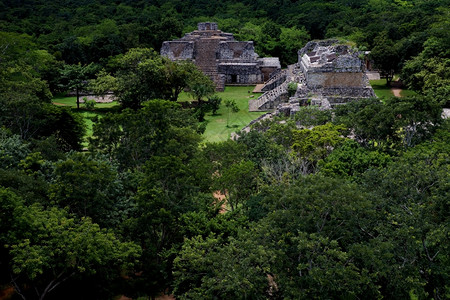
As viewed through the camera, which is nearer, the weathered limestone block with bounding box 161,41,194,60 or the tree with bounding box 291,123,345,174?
the tree with bounding box 291,123,345,174

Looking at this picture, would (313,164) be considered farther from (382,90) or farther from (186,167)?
(382,90)

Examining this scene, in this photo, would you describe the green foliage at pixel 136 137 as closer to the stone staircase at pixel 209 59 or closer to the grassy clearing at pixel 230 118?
the grassy clearing at pixel 230 118

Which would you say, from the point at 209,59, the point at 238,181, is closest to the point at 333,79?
the point at 209,59

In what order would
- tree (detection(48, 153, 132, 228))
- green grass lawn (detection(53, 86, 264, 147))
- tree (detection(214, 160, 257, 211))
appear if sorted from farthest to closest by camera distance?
green grass lawn (detection(53, 86, 264, 147))
tree (detection(214, 160, 257, 211))
tree (detection(48, 153, 132, 228))

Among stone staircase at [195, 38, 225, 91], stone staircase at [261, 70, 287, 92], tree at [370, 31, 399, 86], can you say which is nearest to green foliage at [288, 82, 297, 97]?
stone staircase at [261, 70, 287, 92]

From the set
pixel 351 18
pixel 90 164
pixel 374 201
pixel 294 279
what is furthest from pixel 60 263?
pixel 351 18

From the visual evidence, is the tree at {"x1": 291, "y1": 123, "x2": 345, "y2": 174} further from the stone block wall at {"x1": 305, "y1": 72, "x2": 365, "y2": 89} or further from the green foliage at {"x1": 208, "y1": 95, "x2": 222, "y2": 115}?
the green foliage at {"x1": 208, "y1": 95, "x2": 222, "y2": 115}

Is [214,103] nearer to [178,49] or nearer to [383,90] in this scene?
[178,49]
